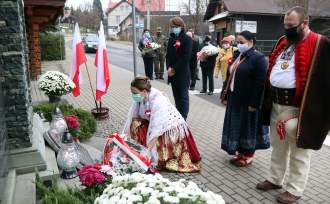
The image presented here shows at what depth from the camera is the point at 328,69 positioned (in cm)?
339

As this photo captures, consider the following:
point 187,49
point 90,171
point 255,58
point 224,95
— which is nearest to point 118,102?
point 187,49

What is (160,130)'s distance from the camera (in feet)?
14.1

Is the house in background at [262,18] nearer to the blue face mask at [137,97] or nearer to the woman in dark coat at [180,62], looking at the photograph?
the woman in dark coat at [180,62]

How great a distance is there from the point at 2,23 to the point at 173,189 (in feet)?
8.46

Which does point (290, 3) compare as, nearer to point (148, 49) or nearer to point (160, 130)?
point (148, 49)

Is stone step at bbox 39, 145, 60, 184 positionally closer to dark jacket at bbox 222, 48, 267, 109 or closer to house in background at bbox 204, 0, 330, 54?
dark jacket at bbox 222, 48, 267, 109

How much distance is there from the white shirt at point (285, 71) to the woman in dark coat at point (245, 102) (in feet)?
1.57

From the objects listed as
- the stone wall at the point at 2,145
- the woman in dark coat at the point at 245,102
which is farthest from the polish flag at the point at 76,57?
the stone wall at the point at 2,145

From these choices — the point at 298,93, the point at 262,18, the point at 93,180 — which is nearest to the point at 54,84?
the point at 93,180

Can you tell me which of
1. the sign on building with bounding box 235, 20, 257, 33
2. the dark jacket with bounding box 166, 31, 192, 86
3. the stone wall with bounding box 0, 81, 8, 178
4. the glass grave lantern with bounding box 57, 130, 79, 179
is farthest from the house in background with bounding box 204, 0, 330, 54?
the stone wall with bounding box 0, 81, 8, 178

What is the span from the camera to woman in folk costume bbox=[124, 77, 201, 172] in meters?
4.35

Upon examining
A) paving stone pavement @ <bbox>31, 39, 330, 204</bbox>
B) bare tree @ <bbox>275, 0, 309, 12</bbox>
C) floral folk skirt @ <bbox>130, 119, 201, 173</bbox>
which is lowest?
paving stone pavement @ <bbox>31, 39, 330, 204</bbox>

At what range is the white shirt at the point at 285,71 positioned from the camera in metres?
3.59

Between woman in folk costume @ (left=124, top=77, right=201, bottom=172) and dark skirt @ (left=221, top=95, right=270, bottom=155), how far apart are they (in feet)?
1.68
